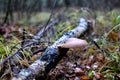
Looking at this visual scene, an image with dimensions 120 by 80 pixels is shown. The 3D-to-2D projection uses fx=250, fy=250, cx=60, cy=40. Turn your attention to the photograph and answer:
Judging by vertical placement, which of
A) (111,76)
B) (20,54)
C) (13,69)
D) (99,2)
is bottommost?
(111,76)

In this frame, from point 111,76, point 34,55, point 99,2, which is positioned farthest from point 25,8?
point 111,76

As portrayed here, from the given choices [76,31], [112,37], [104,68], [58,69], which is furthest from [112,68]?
[112,37]

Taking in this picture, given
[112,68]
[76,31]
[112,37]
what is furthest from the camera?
[112,37]

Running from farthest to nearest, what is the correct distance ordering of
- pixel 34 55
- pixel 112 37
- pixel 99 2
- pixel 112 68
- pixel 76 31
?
pixel 99 2
pixel 112 37
pixel 76 31
pixel 34 55
pixel 112 68

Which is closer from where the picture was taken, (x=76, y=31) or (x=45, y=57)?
(x=45, y=57)

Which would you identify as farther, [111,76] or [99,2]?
[99,2]

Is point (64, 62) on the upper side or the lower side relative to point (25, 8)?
lower

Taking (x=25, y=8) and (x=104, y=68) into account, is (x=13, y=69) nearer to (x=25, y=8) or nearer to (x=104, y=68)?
(x=104, y=68)

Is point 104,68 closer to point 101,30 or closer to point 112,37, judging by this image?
point 112,37

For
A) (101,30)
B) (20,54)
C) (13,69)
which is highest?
(101,30)
